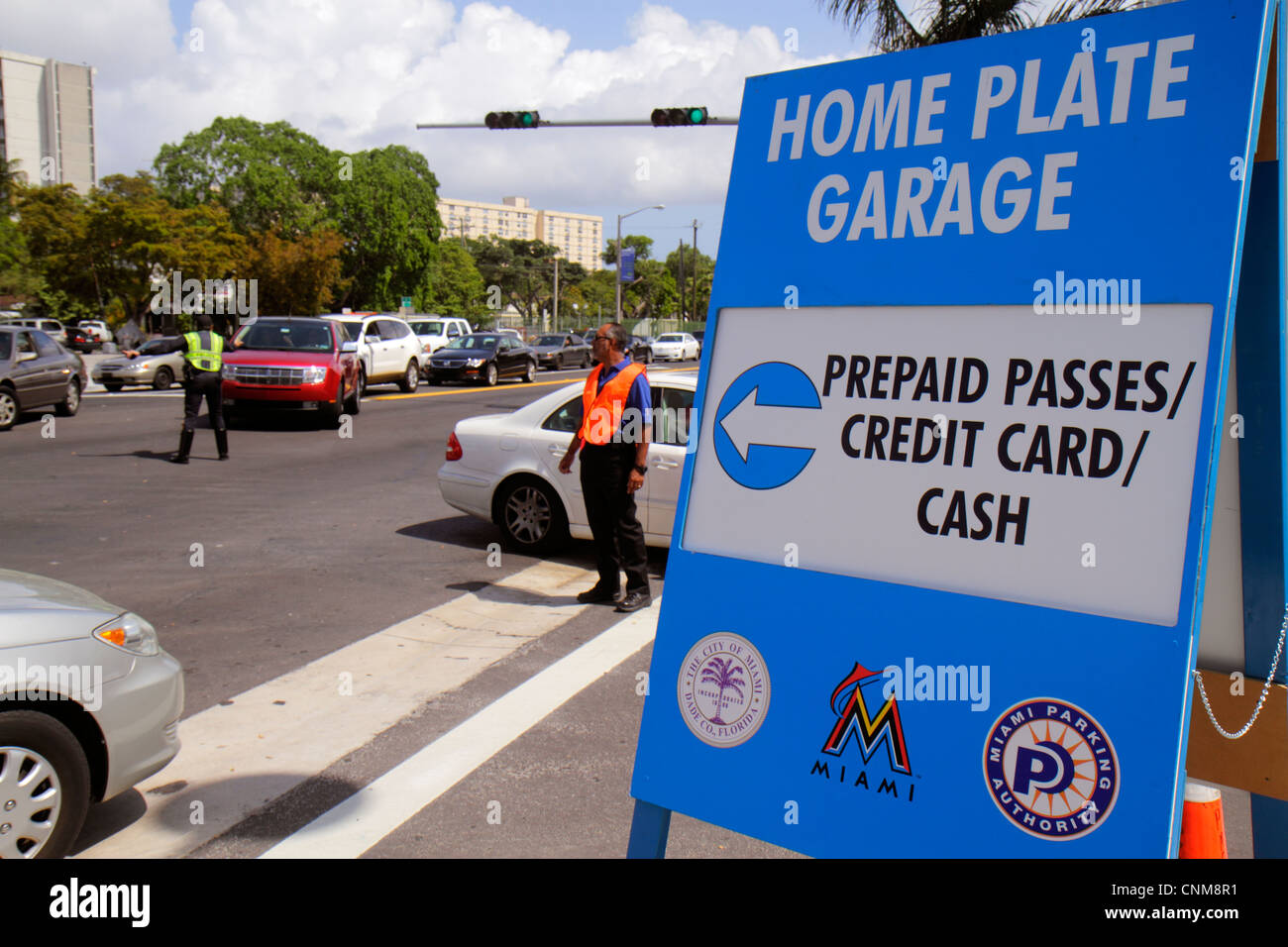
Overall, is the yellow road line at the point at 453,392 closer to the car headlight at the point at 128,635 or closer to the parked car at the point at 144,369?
the parked car at the point at 144,369

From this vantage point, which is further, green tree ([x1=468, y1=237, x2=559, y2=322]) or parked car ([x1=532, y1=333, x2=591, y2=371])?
green tree ([x1=468, y1=237, x2=559, y2=322])

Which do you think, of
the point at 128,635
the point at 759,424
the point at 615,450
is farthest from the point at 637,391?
the point at 759,424

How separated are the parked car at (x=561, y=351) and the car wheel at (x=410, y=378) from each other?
53.0 ft

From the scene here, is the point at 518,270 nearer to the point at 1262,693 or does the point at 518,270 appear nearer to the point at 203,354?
the point at 203,354

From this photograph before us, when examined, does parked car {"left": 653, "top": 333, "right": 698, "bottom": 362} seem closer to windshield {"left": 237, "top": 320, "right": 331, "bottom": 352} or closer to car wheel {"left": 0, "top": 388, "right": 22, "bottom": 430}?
windshield {"left": 237, "top": 320, "right": 331, "bottom": 352}

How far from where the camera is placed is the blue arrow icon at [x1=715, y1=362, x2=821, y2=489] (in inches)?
95.0

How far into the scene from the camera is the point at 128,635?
13.2 ft

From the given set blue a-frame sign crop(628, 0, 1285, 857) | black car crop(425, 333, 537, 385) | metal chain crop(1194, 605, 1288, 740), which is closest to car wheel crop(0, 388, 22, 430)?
black car crop(425, 333, 537, 385)

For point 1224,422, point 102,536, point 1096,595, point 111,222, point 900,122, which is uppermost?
point 111,222

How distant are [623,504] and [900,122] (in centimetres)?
504

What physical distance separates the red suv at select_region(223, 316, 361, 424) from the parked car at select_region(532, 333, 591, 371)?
Result: 2398 centimetres
